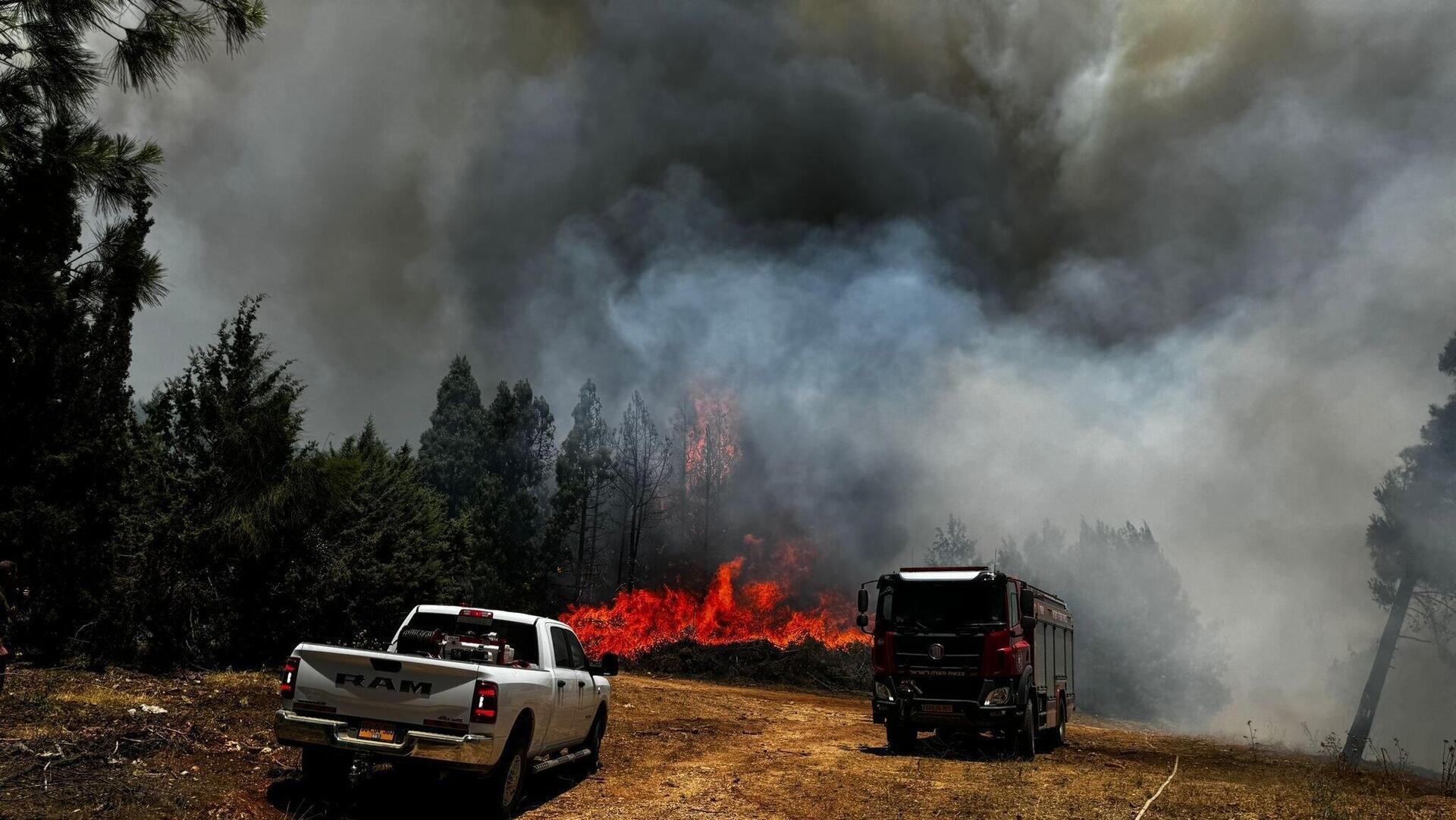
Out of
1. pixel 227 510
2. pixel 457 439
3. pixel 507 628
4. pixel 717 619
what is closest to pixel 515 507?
pixel 457 439

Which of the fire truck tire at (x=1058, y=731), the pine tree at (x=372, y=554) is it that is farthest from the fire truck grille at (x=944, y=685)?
the pine tree at (x=372, y=554)

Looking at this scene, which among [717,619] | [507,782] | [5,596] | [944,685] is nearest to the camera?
[507,782]

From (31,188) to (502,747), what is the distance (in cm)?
875

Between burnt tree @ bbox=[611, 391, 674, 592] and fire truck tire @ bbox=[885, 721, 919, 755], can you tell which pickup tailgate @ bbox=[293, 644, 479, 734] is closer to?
fire truck tire @ bbox=[885, 721, 919, 755]

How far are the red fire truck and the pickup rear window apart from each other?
6610mm

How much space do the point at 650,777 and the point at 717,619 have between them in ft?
101

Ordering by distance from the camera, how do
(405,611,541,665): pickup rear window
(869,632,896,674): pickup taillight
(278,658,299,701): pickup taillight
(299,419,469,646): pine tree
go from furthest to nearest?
(299,419,469,646): pine tree < (869,632,896,674): pickup taillight < (405,611,541,665): pickup rear window < (278,658,299,701): pickup taillight

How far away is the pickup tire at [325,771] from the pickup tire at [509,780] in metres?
1.38

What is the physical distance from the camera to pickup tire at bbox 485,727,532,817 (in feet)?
25.2

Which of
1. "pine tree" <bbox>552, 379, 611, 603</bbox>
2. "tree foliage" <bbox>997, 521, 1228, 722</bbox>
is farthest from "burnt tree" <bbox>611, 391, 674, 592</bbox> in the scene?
"tree foliage" <bbox>997, 521, 1228, 722</bbox>

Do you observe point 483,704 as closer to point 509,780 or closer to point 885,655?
point 509,780

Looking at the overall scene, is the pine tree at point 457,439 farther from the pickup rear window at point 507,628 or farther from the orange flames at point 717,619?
the pickup rear window at point 507,628

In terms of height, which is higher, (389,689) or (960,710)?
(389,689)

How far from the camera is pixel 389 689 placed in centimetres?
733
